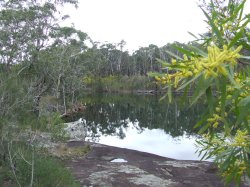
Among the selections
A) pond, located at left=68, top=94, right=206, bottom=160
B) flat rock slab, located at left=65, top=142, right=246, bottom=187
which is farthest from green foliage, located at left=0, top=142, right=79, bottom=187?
pond, located at left=68, top=94, right=206, bottom=160

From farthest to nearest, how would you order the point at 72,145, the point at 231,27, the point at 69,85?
the point at 69,85 → the point at 72,145 → the point at 231,27

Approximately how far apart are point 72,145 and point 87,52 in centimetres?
1353

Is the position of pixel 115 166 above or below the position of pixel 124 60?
below

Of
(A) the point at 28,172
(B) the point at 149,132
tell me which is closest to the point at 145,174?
(A) the point at 28,172

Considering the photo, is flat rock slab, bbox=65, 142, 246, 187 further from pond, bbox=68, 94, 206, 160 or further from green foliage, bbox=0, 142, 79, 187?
pond, bbox=68, 94, 206, 160

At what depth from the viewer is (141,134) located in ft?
52.6

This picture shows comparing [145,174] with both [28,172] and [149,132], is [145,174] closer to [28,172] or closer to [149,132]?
[28,172]

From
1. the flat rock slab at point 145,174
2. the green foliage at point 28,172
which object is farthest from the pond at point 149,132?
the green foliage at point 28,172

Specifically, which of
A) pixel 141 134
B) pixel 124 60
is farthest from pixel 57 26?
pixel 124 60

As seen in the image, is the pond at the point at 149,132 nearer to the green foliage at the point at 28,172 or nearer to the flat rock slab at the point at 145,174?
the flat rock slab at the point at 145,174

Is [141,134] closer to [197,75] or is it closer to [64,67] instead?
[64,67]

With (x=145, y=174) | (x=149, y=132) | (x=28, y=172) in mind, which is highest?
(x=28, y=172)

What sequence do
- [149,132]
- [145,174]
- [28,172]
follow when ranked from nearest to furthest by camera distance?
[28,172], [145,174], [149,132]

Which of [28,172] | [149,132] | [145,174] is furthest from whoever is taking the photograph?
[149,132]
